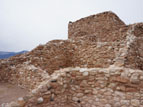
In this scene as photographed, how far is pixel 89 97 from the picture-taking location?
2936 millimetres

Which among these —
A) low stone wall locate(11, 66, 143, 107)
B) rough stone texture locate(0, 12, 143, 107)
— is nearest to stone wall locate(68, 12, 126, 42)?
rough stone texture locate(0, 12, 143, 107)

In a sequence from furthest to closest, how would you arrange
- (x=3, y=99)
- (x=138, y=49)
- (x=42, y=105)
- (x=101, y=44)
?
(x=101, y=44) < (x=138, y=49) < (x=3, y=99) < (x=42, y=105)

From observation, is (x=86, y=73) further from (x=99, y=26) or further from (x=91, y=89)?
(x=99, y=26)

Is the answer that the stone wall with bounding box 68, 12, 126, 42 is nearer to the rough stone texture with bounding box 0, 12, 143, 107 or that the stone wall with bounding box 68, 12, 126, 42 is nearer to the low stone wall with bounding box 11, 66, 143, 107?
the rough stone texture with bounding box 0, 12, 143, 107

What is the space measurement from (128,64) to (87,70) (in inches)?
77.9

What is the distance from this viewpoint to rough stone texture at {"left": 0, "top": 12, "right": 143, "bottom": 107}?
262 centimetres

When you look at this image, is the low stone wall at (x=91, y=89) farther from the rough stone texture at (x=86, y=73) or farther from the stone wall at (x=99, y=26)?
the stone wall at (x=99, y=26)

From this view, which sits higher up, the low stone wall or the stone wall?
the stone wall

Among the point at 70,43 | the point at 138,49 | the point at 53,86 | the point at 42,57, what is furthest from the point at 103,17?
the point at 53,86

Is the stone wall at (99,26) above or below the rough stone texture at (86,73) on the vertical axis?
above

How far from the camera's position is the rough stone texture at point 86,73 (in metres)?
2.62

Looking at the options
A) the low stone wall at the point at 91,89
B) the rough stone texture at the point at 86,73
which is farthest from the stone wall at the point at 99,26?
the low stone wall at the point at 91,89

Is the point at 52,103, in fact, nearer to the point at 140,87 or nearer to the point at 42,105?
the point at 42,105

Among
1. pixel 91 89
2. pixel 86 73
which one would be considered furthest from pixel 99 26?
pixel 91 89
